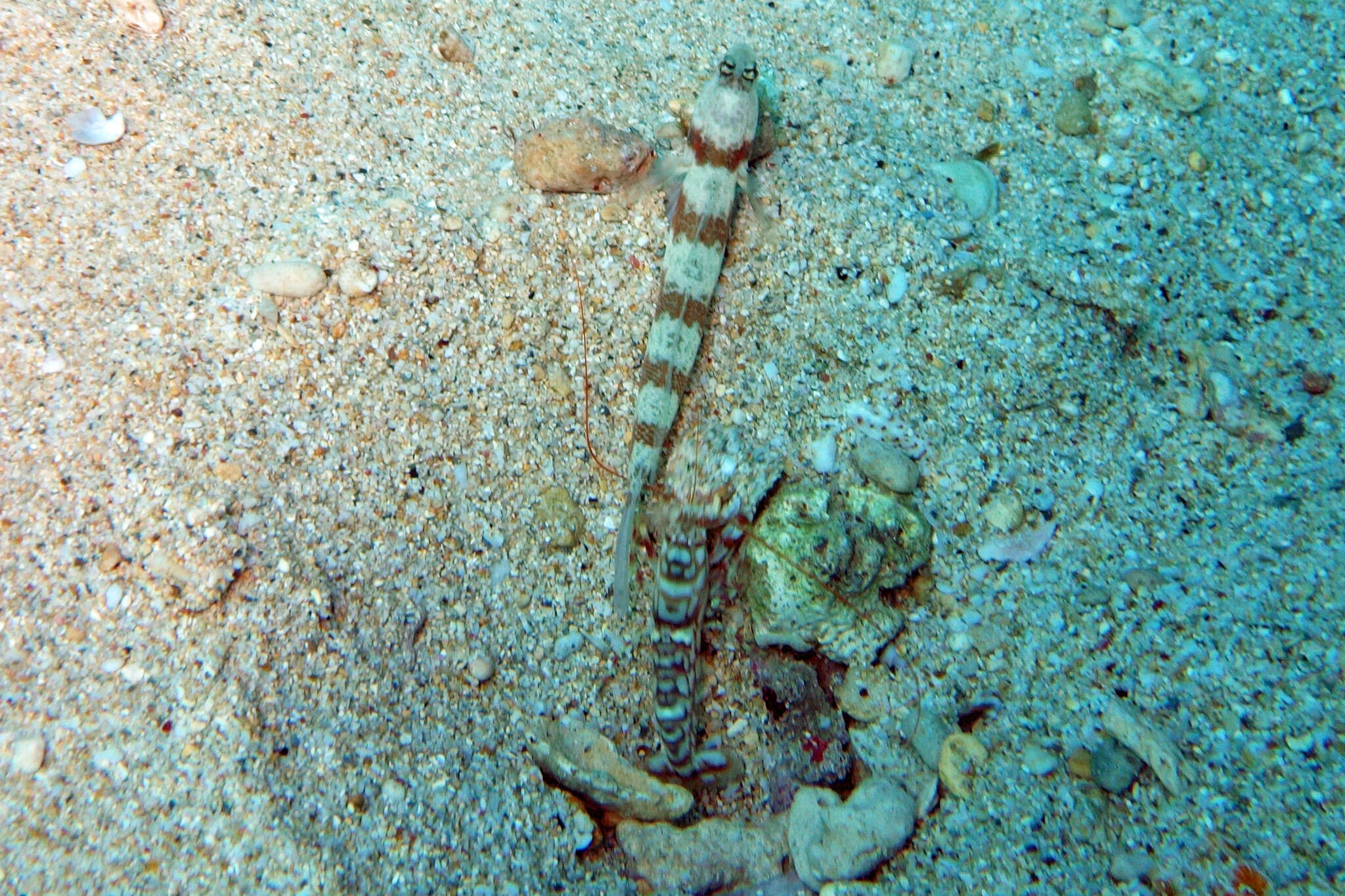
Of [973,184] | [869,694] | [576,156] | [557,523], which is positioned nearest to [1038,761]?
[869,694]

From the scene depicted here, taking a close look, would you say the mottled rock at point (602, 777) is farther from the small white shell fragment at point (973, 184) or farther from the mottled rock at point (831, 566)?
the small white shell fragment at point (973, 184)

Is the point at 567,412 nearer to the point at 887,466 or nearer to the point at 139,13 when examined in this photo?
the point at 887,466

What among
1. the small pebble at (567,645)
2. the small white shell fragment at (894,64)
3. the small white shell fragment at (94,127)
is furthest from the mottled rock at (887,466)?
the small white shell fragment at (94,127)

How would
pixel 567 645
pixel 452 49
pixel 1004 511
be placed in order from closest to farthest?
pixel 567 645 → pixel 1004 511 → pixel 452 49

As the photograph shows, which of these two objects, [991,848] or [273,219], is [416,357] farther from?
[991,848]

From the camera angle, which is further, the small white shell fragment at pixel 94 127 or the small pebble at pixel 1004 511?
the small pebble at pixel 1004 511

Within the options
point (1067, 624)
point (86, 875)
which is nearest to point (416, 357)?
point (86, 875)

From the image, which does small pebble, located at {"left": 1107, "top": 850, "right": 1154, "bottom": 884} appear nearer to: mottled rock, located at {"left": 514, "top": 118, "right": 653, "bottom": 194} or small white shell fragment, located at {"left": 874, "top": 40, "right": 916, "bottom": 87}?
mottled rock, located at {"left": 514, "top": 118, "right": 653, "bottom": 194}
